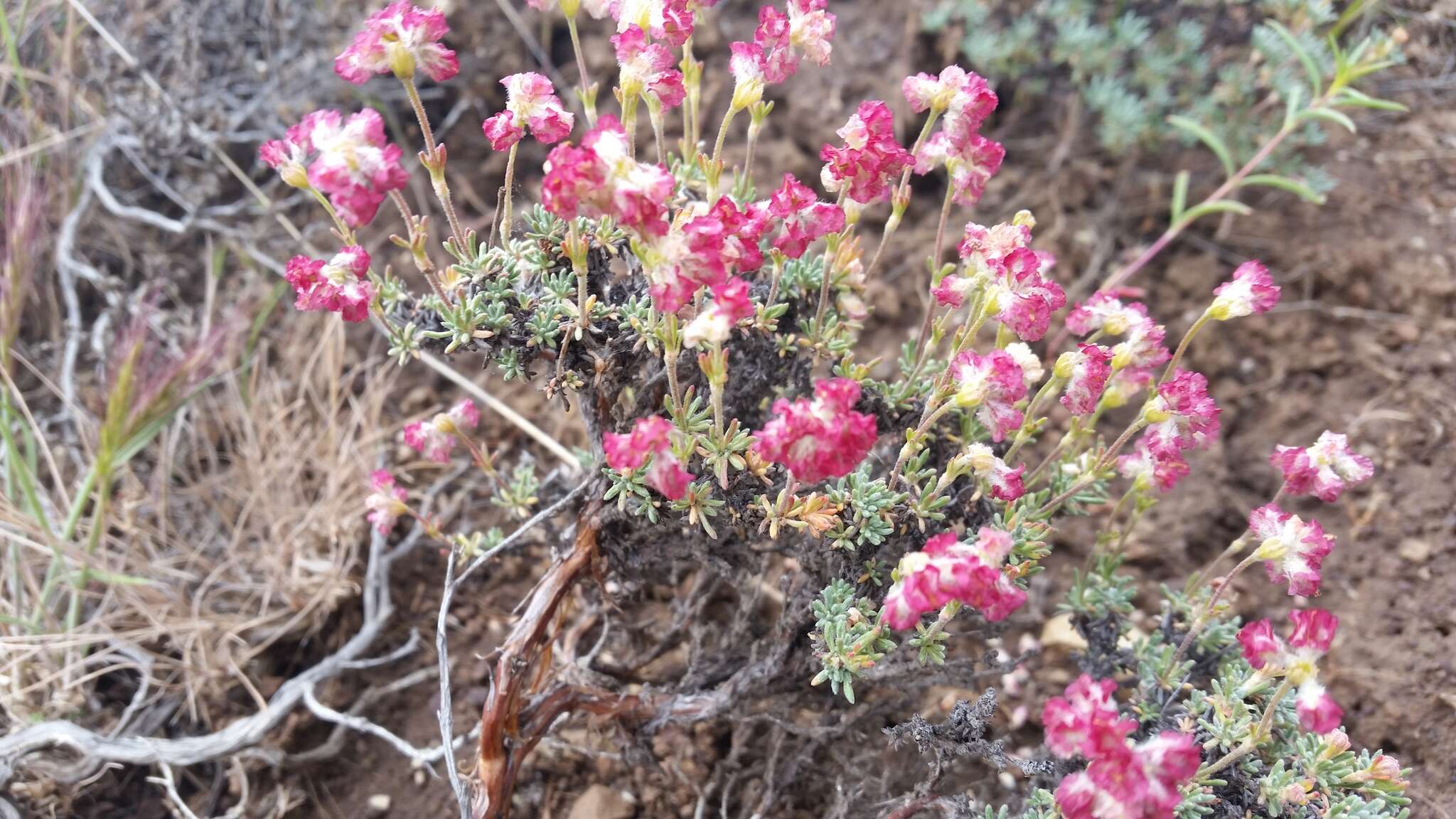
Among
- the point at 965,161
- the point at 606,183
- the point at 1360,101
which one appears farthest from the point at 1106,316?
the point at 1360,101

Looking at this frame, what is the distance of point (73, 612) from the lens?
2.20m

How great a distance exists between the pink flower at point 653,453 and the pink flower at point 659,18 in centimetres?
58

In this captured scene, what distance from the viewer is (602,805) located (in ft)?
6.75

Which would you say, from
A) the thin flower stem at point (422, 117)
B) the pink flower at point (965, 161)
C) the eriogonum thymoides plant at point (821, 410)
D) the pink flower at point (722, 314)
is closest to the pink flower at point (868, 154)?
the eriogonum thymoides plant at point (821, 410)

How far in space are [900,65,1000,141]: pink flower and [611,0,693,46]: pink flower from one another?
34 centimetres

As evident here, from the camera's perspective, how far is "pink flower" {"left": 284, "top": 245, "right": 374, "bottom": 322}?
4.81ft

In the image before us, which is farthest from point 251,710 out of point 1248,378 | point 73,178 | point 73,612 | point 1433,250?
point 1433,250

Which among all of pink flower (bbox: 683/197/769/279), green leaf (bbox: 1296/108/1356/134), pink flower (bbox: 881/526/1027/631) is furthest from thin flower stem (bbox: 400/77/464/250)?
green leaf (bbox: 1296/108/1356/134)

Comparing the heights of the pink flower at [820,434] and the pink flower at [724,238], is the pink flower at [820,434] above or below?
below

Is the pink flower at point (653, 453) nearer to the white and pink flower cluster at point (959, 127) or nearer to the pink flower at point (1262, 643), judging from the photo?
the white and pink flower cluster at point (959, 127)

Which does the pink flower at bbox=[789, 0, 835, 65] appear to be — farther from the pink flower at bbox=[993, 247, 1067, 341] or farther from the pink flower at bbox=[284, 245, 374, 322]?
the pink flower at bbox=[284, 245, 374, 322]

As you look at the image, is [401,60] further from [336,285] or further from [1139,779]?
[1139,779]

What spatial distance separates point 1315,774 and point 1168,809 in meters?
0.44

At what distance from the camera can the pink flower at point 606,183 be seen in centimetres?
122
